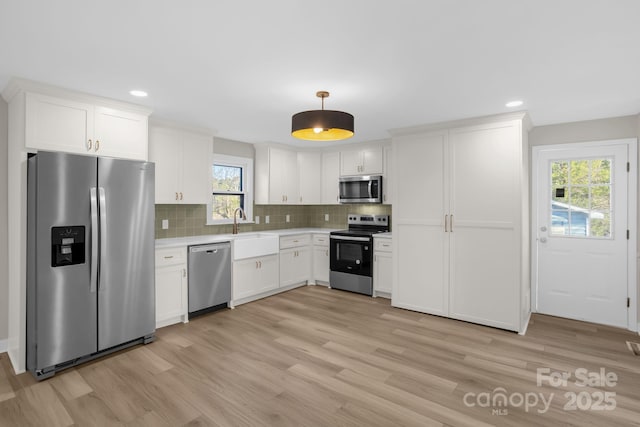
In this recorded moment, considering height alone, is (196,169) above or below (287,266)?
above

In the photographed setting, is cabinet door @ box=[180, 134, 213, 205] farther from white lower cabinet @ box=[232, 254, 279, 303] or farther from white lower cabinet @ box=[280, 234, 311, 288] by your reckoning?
white lower cabinet @ box=[280, 234, 311, 288]

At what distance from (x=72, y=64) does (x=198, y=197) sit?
6.94ft

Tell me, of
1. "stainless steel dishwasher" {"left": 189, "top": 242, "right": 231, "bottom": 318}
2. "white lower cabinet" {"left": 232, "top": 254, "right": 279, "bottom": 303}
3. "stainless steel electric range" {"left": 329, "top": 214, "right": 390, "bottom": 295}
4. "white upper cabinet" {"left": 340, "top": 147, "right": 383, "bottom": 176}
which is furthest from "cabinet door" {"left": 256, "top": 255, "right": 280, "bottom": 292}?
"white upper cabinet" {"left": 340, "top": 147, "right": 383, "bottom": 176}

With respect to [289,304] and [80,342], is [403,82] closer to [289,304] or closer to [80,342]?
[289,304]

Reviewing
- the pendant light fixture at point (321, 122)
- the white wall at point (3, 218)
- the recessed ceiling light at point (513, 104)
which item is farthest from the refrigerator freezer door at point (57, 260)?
the recessed ceiling light at point (513, 104)

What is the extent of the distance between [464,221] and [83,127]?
3.90 meters

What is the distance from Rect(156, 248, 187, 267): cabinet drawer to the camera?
3582 mm

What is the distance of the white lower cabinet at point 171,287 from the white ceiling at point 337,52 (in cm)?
157

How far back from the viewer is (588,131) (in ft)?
12.6

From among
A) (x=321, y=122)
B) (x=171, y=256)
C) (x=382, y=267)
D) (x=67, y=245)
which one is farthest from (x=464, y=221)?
(x=67, y=245)

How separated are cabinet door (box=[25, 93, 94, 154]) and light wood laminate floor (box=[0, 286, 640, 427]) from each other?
185 cm

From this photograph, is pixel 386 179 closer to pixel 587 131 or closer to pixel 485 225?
pixel 485 225

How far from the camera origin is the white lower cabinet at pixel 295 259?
5.09 metres

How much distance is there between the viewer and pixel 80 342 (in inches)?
109
